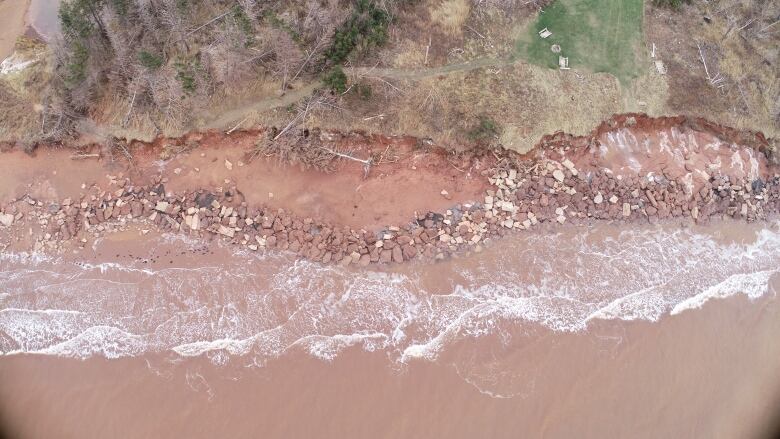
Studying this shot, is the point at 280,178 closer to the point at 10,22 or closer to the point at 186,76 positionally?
the point at 186,76

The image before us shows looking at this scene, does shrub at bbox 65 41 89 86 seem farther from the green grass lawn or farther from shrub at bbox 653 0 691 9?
shrub at bbox 653 0 691 9

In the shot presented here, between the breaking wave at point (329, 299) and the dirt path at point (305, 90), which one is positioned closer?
the breaking wave at point (329, 299)


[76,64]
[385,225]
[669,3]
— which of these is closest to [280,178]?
[385,225]

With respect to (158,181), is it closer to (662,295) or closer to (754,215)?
(662,295)

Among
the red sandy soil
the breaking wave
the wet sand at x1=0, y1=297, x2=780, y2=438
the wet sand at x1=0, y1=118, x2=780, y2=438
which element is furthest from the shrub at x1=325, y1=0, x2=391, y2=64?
the wet sand at x1=0, y1=297, x2=780, y2=438

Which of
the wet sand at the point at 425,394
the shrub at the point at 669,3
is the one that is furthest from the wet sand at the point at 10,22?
the shrub at the point at 669,3

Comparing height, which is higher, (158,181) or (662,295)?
(158,181)

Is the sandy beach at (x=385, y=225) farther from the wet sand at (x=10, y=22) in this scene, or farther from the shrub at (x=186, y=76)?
the wet sand at (x=10, y=22)

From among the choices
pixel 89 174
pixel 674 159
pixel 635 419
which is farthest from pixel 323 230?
pixel 674 159
